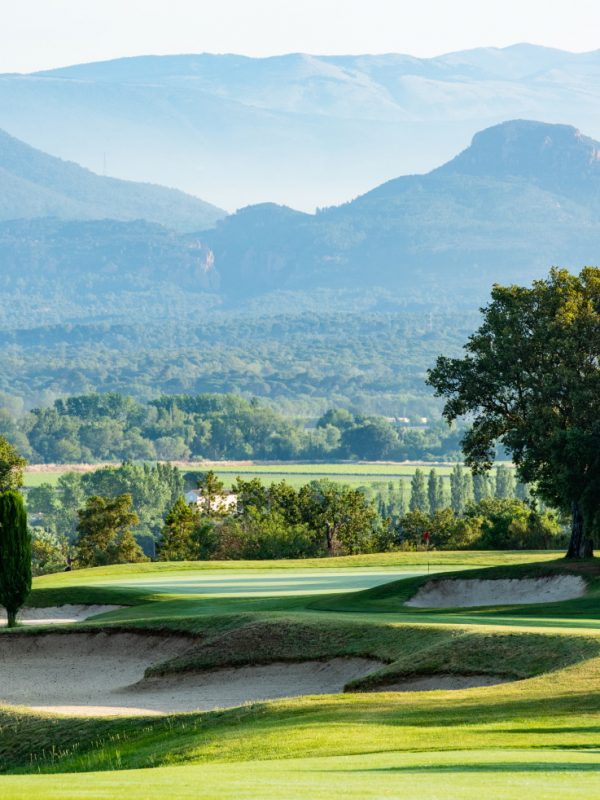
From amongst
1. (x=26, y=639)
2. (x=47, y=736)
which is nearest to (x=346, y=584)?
(x=26, y=639)

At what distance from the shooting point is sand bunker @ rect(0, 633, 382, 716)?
2545 centimetres

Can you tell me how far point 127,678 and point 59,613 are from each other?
1117cm

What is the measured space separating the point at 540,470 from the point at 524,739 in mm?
29699

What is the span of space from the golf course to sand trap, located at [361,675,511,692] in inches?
1.4

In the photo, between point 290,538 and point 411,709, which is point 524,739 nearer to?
point 411,709

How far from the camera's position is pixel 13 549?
34.3m

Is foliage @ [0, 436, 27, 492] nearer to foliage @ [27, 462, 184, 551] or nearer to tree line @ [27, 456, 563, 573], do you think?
tree line @ [27, 456, 563, 573]

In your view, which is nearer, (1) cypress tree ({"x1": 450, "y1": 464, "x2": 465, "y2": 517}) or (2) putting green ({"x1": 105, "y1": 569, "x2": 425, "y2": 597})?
(2) putting green ({"x1": 105, "y1": 569, "x2": 425, "y2": 597})

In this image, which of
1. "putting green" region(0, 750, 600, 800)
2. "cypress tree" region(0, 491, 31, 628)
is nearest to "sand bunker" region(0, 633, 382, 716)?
Result: "cypress tree" region(0, 491, 31, 628)

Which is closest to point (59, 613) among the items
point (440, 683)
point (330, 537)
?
point (440, 683)

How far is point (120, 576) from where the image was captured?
5044cm

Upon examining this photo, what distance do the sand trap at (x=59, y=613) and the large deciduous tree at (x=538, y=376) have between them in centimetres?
1230

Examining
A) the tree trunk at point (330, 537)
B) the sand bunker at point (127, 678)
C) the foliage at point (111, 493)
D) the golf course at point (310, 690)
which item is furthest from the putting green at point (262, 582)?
the foliage at point (111, 493)

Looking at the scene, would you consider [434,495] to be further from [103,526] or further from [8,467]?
[8,467]
